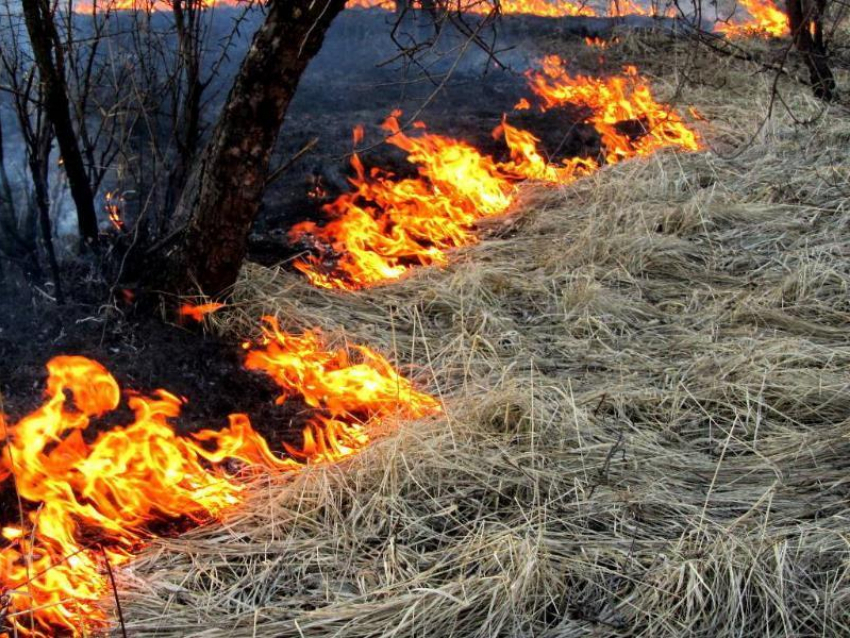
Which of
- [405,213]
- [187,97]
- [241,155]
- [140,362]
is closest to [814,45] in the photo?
[405,213]

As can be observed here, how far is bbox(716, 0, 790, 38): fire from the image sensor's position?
10.5 meters

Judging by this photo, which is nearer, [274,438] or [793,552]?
[793,552]

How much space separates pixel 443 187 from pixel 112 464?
12.5ft

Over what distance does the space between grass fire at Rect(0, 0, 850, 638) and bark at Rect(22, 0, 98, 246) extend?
2cm

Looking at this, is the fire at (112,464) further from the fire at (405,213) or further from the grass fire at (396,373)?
the fire at (405,213)

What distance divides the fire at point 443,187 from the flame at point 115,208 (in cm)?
104

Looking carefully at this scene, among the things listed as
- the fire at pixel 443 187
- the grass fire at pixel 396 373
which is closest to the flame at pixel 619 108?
the fire at pixel 443 187

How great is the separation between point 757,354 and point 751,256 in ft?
4.66

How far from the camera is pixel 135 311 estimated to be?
13.3ft

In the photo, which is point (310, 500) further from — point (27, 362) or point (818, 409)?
point (818, 409)

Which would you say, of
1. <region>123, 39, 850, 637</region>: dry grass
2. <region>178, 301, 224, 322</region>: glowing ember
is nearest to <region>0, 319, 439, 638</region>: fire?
<region>123, 39, 850, 637</region>: dry grass

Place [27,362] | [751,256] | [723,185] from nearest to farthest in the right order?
1. [27,362]
2. [751,256]
3. [723,185]

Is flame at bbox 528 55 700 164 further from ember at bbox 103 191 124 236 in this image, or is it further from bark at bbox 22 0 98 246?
bark at bbox 22 0 98 246

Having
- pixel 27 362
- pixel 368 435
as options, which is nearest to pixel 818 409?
pixel 368 435
